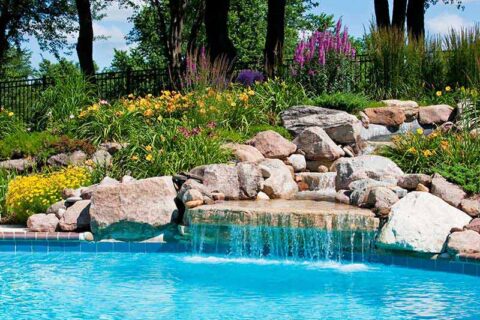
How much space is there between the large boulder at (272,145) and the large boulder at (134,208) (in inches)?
89.9

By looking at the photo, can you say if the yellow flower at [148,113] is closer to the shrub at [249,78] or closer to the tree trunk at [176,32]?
the shrub at [249,78]

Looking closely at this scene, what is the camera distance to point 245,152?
10734 mm

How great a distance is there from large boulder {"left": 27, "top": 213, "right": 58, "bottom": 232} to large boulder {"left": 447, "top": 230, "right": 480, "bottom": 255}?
467 cm

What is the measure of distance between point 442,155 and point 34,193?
521 centimetres

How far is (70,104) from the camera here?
44.5ft

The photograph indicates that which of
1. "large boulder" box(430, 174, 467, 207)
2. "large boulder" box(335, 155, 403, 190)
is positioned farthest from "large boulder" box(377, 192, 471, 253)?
"large boulder" box(335, 155, 403, 190)

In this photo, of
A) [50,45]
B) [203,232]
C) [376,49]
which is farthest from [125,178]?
[50,45]

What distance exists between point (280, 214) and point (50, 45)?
21.0m

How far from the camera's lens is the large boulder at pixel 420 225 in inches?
317

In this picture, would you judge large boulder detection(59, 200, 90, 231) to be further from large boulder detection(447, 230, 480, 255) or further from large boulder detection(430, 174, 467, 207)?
large boulder detection(447, 230, 480, 255)

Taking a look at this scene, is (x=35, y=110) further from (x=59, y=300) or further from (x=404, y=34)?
(x=59, y=300)

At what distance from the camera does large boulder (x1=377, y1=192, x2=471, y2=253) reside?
806 centimetres

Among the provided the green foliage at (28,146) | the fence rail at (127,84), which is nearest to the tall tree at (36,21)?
the fence rail at (127,84)

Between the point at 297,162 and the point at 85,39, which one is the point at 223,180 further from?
the point at 85,39
